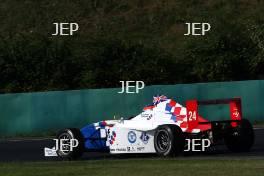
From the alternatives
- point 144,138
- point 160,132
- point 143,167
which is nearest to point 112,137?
point 144,138

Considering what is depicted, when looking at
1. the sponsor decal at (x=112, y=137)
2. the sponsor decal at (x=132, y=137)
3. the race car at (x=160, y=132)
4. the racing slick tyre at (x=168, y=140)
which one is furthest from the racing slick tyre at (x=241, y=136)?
the sponsor decal at (x=112, y=137)

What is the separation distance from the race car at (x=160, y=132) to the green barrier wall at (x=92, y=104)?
8461 mm

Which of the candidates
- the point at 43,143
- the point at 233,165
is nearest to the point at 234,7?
the point at 43,143

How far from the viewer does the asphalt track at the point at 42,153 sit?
694 inches

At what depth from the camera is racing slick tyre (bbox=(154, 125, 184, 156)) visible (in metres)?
16.9

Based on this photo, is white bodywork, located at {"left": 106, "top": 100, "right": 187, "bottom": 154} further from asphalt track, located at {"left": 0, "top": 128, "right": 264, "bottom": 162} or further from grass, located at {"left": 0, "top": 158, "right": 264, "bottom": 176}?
grass, located at {"left": 0, "top": 158, "right": 264, "bottom": 176}

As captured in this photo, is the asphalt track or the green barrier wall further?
the green barrier wall

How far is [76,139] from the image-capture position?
1808cm

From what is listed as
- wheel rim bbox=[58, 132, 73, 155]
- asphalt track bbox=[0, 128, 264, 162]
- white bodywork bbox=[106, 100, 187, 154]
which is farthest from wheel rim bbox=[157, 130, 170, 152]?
wheel rim bbox=[58, 132, 73, 155]

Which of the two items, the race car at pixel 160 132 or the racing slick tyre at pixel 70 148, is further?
the racing slick tyre at pixel 70 148

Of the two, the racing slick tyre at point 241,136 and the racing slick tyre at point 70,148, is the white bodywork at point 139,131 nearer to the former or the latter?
the racing slick tyre at point 70,148

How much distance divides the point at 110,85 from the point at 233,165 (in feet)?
69.4

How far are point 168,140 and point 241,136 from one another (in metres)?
1.72

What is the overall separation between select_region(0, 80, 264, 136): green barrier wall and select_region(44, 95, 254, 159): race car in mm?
8461
